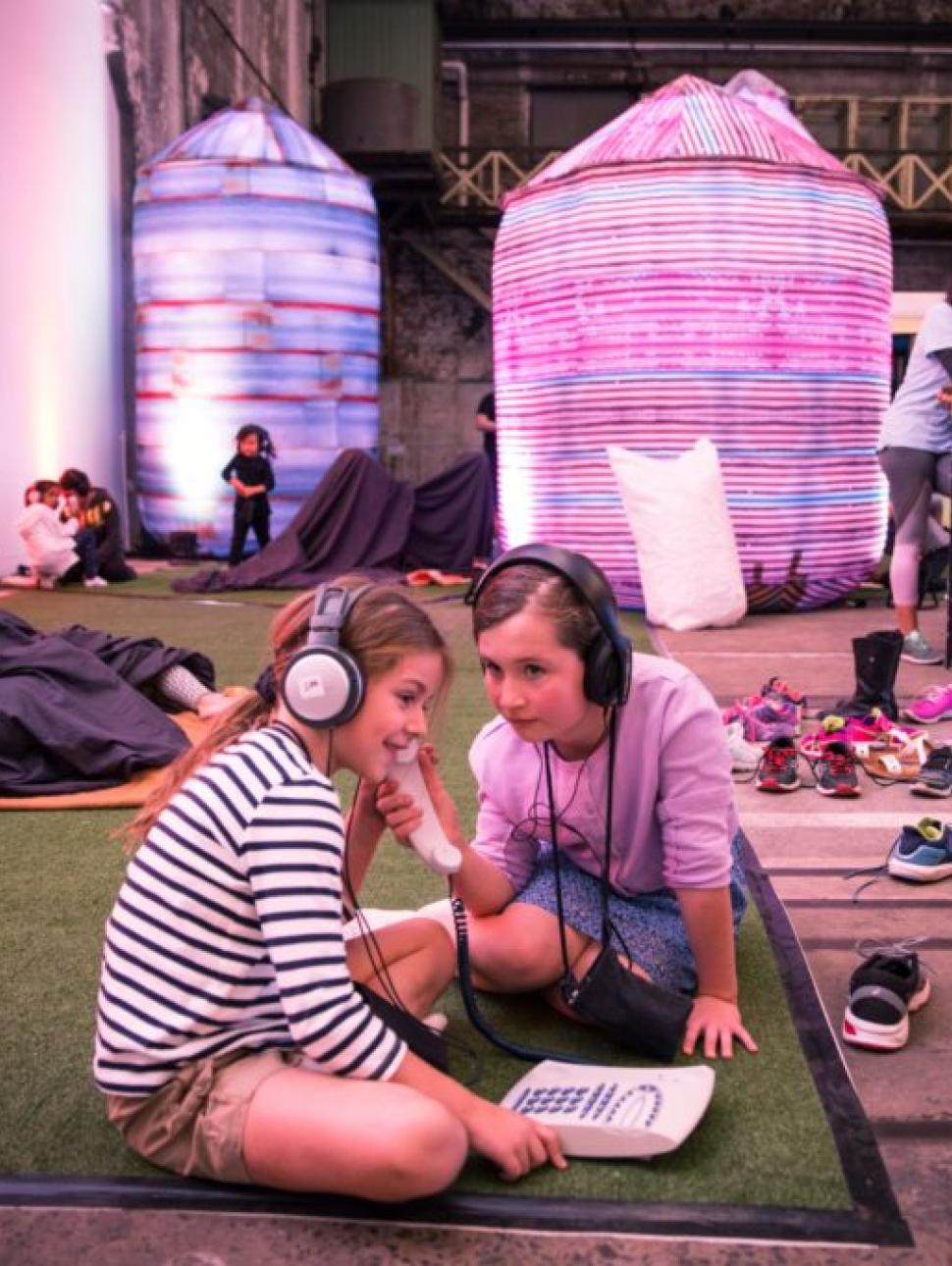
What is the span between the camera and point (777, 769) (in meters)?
3.93

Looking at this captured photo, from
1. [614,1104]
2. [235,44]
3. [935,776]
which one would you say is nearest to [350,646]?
[614,1104]

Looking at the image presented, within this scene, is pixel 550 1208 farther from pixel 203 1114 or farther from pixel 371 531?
pixel 371 531

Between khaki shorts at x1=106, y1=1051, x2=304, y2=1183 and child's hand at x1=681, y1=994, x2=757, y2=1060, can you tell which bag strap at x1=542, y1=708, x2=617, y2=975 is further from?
khaki shorts at x1=106, y1=1051, x2=304, y2=1183

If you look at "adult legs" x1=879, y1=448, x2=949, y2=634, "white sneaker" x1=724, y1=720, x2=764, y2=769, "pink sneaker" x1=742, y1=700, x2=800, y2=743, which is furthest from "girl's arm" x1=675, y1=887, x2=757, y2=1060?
"adult legs" x1=879, y1=448, x2=949, y2=634

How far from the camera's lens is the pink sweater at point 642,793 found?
2.21 meters

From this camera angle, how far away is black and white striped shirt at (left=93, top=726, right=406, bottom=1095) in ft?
5.44

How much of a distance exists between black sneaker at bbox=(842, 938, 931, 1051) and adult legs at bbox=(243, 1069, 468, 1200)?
0.80 m

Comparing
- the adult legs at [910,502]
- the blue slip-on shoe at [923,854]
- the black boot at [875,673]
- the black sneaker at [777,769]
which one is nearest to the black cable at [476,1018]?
the blue slip-on shoe at [923,854]

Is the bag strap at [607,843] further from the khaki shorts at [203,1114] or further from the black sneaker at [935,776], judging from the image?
the black sneaker at [935,776]

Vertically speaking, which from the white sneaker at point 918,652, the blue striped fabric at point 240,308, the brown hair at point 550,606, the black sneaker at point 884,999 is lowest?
the white sneaker at point 918,652

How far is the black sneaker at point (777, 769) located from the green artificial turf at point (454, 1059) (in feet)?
2.83

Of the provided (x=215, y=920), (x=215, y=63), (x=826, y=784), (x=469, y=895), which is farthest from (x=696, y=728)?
(x=215, y=63)

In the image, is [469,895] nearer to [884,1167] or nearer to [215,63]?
[884,1167]

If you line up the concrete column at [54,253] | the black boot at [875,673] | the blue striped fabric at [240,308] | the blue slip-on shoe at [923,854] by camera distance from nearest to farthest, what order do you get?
the blue slip-on shoe at [923,854] → the black boot at [875,673] → the concrete column at [54,253] → the blue striped fabric at [240,308]
